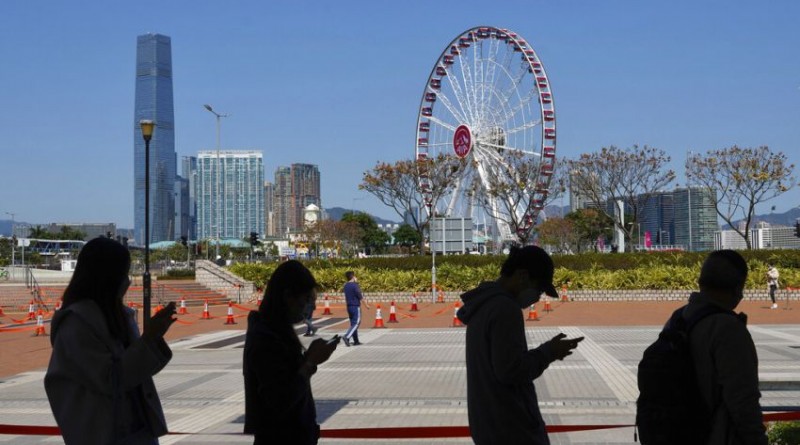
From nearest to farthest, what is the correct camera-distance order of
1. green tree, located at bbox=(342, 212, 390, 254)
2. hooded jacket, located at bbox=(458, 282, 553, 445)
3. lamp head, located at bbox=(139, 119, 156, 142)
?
hooded jacket, located at bbox=(458, 282, 553, 445), lamp head, located at bbox=(139, 119, 156, 142), green tree, located at bbox=(342, 212, 390, 254)

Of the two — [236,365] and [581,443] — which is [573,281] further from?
[581,443]

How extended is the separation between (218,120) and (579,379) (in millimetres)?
47441

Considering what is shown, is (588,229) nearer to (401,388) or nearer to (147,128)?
(147,128)

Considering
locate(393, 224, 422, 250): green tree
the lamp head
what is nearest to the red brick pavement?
the lamp head

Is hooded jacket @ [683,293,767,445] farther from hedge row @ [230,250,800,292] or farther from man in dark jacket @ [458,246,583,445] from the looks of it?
hedge row @ [230,250,800,292]

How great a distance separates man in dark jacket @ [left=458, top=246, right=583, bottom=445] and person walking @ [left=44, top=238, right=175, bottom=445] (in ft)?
4.75

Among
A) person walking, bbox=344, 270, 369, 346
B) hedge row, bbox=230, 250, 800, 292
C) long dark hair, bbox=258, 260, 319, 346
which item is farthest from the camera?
hedge row, bbox=230, 250, 800, 292

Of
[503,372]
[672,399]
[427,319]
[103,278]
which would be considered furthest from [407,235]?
[672,399]

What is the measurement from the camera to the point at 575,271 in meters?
38.5

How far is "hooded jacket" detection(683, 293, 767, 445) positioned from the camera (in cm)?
353

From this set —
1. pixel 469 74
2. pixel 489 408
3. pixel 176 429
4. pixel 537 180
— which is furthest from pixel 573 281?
pixel 489 408

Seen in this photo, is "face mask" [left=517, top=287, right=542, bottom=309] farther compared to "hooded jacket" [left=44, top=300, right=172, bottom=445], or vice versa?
"face mask" [left=517, top=287, right=542, bottom=309]

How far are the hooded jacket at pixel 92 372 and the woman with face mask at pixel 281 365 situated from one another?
1.88ft

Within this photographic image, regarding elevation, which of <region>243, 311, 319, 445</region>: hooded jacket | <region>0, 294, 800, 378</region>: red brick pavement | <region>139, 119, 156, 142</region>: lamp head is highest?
<region>139, 119, 156, 142</region>: lamp head
